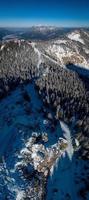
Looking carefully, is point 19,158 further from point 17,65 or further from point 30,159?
point 17,65

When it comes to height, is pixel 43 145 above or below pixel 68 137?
below

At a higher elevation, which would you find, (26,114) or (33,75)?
(33,75)

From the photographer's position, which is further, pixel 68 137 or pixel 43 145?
pixel 68 137

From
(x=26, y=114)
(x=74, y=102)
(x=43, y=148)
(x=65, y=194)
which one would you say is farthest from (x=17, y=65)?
(x=65, y=194)

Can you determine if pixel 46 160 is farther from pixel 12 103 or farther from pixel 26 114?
pixel 12 103

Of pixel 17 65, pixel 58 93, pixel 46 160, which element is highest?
pixel 17 65

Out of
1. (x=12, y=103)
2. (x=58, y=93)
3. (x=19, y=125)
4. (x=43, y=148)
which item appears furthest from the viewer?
(x=58, y=93)

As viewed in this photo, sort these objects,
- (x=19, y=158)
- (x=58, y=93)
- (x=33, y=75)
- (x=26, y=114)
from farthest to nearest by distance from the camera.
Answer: (x=33, y=75)
(x=58, y=93)
(x=26, y=114)
(x=19, y=158)

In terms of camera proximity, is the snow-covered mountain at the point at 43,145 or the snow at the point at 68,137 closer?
the snow-covered mountain at the point at 43,145

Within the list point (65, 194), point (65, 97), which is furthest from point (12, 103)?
point (65, 194)

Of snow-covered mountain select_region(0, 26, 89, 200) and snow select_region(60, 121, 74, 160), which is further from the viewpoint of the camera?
snow select_region(60, 121, 74, 160)

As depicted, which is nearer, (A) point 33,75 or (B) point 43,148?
(B) point 43,148
